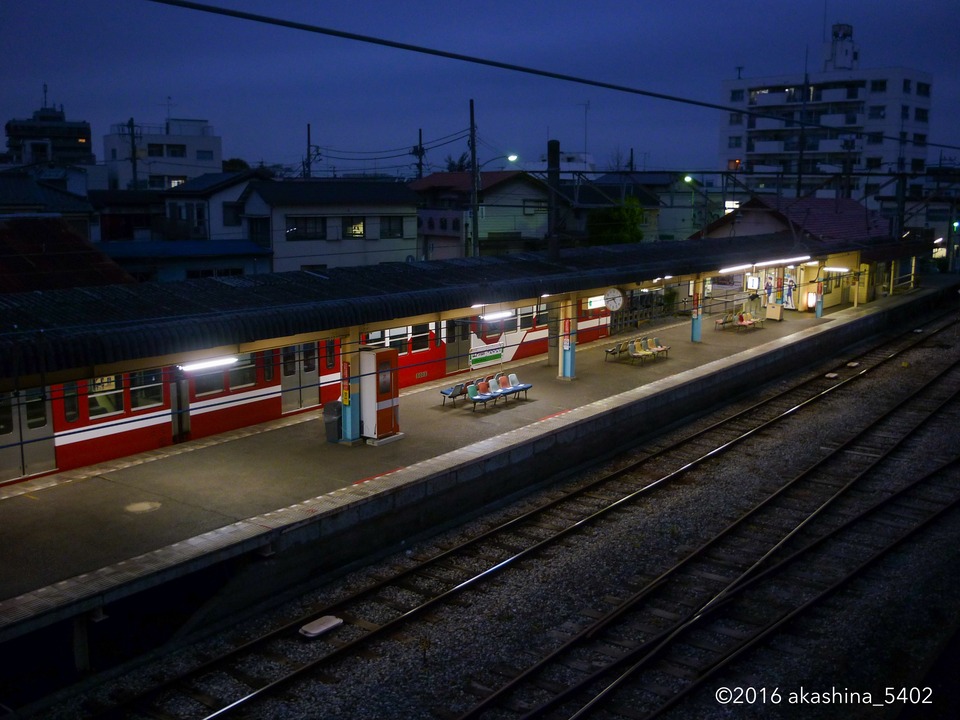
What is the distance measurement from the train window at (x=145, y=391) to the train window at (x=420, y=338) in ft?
15.2

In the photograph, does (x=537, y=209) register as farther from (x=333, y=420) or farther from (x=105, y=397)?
(x=105, y=397)

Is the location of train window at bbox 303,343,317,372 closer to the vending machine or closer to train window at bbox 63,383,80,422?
the vending machine

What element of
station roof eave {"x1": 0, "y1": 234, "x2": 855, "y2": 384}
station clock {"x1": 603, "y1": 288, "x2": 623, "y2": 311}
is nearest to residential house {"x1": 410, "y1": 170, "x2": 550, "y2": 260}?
station clock {"x1": 603, "y1": 288, "x2": 623, "y2": 311}

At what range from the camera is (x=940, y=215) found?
138 feet

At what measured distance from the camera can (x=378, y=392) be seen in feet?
37.9

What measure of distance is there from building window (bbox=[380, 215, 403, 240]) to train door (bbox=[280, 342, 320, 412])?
13.1 m

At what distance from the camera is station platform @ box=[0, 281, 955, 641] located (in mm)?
7453

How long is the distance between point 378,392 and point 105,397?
3294mm

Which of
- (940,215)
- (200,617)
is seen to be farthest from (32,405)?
(940,215)

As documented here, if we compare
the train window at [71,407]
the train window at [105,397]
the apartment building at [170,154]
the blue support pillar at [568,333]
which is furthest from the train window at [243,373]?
the apartment building at [170,154]

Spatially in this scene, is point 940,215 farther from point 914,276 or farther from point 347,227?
point 347,227

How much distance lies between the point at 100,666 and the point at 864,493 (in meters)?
9.07

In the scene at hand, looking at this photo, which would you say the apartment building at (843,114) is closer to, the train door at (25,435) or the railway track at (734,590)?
the railway track at (734,590)

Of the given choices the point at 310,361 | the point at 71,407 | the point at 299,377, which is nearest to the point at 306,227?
the point at 310,361
